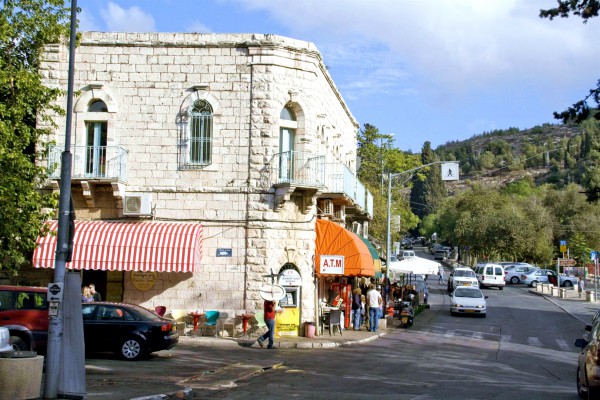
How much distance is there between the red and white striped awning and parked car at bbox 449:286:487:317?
17378 millimetres

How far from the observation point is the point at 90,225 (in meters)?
24.5

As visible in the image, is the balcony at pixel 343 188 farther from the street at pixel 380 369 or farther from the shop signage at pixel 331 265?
the street at pixel 380 369

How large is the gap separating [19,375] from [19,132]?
11.6 metres

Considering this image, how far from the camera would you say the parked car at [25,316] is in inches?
682

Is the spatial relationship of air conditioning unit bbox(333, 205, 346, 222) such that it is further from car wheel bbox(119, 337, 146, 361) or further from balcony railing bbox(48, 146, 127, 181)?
car wheel bbox(119, 337, 146, 361)

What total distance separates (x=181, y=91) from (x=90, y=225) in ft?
17.8

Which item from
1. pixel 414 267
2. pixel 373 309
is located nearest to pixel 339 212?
pixel 373 309

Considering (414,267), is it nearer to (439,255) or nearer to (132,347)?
(132,347)

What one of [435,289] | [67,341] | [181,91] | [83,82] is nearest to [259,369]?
[67,341]

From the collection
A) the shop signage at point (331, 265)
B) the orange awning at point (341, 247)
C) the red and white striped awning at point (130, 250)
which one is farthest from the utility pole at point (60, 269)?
the orange awning at point (341, 247)

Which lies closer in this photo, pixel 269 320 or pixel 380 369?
pixel 380 369

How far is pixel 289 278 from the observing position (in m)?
24.8

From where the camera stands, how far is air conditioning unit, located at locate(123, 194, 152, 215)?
80.2ft

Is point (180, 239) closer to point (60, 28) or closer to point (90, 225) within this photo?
point (90, 225)
